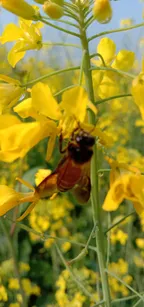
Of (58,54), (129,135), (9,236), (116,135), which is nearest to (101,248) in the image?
(9,236)

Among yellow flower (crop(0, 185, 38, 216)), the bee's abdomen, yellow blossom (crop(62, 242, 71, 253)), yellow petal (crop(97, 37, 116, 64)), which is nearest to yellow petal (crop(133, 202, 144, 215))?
the bee's abdomen

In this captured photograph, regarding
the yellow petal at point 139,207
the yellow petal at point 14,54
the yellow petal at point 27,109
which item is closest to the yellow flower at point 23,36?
the yellow petal at point 14,54

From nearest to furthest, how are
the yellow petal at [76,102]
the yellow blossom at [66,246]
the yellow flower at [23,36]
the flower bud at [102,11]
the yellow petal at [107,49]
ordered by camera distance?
1. the yellow petal at [76,102]
2. the flower bud at [102,11]
3. the yellow flower at [23,36]
4. the yellow petal at [107,49]
5. the yellow blossom at [66,246]

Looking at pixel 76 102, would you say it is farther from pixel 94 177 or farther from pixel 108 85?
pixel 108 85

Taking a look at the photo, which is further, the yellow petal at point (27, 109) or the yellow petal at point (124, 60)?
the yellow petal at point (124, 60)

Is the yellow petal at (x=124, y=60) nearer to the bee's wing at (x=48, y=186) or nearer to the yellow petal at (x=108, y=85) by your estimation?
the yellow petal at (x=108, y=85)

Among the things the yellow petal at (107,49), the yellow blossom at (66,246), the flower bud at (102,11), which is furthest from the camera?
the yellow blossom at (66,246)
